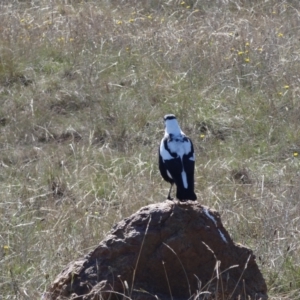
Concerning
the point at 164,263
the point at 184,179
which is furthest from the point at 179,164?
the point at 164,263

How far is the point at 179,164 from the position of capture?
4.80 meters

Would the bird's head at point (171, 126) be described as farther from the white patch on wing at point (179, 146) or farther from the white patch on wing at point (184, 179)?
the white patch on wing at point (184, 179)

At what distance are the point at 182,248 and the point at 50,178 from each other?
2491 millimetres

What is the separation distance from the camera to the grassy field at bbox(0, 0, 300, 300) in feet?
16.2

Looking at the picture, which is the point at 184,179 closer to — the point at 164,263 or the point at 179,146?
the point at 179,146

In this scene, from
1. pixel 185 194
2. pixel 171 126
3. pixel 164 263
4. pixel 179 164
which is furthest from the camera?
pixel 171 126

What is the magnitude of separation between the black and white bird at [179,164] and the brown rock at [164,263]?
77 cm

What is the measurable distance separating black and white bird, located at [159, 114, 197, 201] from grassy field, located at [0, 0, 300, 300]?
465 mm

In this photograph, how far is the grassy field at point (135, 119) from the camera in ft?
16.2

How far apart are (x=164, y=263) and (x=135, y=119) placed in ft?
11.3

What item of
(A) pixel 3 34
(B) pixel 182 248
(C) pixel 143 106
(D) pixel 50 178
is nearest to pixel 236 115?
(C) pixel 143 106

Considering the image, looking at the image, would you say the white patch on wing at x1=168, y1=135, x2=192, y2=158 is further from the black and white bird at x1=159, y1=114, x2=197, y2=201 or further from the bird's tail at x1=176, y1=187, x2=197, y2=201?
the bird's tail at x1=176, y1=187, x2=197, y2=201

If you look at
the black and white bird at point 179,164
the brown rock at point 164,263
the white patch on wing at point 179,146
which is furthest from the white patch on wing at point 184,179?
the brown rock at point 164,263

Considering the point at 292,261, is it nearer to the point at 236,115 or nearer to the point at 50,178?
the point at 50,178
